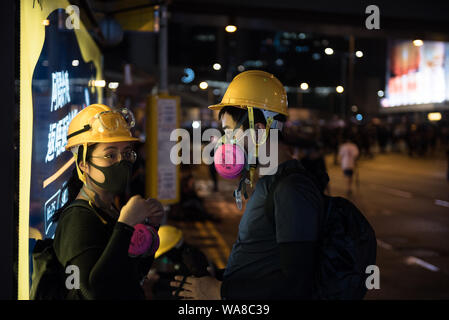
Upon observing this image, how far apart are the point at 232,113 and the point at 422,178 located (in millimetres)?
24058

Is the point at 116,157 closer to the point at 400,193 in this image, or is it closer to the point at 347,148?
the point at 347,148

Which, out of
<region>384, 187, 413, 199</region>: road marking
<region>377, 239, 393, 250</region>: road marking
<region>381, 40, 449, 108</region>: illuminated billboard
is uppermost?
<region>381, 40, 449, 108</region>: illuminated billboard

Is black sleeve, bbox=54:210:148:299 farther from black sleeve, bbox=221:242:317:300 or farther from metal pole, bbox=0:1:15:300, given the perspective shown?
black sleeve, bbox=221:242:317:300

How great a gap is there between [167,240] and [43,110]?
129 cm

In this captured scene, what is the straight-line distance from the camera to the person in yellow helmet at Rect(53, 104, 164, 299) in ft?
7.63

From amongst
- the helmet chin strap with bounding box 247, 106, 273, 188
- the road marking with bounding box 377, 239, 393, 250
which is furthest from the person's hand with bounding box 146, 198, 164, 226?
the road marking with bounding box 377, 239, 393, 250

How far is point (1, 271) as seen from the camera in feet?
8.19

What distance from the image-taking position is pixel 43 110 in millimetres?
3201

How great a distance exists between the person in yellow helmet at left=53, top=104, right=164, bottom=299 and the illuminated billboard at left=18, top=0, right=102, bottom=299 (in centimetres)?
26

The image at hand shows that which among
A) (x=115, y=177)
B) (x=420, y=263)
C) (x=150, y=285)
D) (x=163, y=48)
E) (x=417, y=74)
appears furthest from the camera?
(x=417, y=74)

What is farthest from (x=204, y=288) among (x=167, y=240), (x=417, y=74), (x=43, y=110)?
(x=417, y=74)

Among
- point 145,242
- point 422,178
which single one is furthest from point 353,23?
point 422,178

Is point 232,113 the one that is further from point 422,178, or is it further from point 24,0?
point 422,178

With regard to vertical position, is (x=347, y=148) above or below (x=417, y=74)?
below
